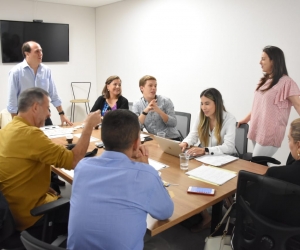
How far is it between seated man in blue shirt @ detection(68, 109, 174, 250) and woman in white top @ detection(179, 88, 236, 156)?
1.19 meters

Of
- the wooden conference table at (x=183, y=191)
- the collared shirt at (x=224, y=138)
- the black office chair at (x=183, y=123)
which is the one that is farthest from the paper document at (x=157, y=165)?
the black office chair at (x=183, y=123)

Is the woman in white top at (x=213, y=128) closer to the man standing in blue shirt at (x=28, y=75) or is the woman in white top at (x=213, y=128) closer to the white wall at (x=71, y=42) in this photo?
the man standing in blue shirt at (x=28, y=75)

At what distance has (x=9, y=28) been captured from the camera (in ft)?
17.0

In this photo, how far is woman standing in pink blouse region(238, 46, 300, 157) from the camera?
2.64 meters

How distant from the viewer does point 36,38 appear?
554 cm

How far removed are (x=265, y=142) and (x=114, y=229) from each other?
2093mm

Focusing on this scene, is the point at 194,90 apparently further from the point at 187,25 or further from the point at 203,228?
the point at 203,228

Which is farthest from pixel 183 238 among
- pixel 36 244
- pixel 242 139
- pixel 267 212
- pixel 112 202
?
pixel 36 244

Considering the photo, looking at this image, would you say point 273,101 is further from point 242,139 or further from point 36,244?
point 36,244

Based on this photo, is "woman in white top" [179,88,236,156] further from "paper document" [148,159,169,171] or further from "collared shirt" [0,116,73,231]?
"collared shirt" [0,116,73,231]

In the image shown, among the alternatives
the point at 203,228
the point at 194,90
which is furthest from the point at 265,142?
the point at 194,90

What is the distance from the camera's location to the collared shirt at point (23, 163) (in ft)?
5.38

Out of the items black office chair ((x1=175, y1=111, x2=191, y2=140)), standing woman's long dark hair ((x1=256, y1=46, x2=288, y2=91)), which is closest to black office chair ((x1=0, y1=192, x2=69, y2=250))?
black office chair ((x1=175, y1=111, x2=191, y2=140))

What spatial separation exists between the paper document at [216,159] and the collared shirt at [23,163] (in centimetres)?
107
